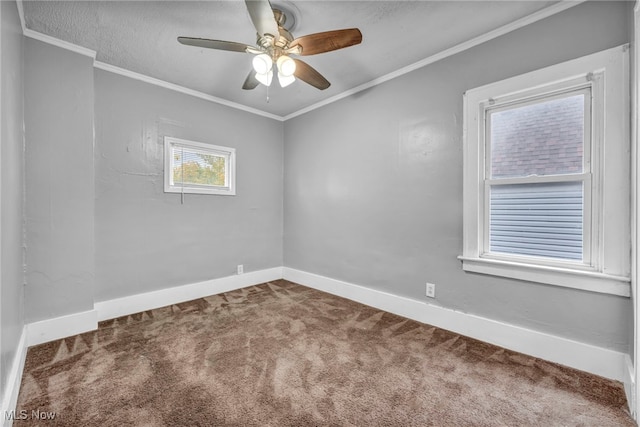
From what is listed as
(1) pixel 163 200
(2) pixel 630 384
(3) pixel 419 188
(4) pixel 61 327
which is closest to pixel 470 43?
(3) pixel 419 188

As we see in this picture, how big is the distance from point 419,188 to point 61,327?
347cm

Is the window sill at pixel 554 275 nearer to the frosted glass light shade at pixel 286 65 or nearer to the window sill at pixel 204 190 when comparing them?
the frosted glass light shade at pixel 286 65

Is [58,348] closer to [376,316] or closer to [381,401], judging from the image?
[381,401]

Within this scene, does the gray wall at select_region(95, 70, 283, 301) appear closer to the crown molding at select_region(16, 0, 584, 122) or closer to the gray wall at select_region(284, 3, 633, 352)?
the crown molding at select_region(16, 0, 584, 122)

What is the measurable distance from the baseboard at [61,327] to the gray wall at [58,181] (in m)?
0.05

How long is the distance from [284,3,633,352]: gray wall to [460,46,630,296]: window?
0.37 feet

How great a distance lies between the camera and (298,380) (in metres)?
1.78

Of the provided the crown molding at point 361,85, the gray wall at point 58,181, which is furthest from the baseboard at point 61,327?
the crown molding at point 361,85

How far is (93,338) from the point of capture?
2332 millimetres

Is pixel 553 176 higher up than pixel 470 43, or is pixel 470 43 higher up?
pixel 470 43

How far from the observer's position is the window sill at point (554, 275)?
1.76 metres

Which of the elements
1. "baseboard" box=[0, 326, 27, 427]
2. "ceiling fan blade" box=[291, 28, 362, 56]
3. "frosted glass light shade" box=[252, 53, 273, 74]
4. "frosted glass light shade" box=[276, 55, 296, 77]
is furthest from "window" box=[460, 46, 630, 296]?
"baseboard" box=[0, 326, 27, 427]

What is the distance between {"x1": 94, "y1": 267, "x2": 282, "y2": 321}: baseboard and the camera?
2.75 metres

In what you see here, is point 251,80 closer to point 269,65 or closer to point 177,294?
point 269,65
